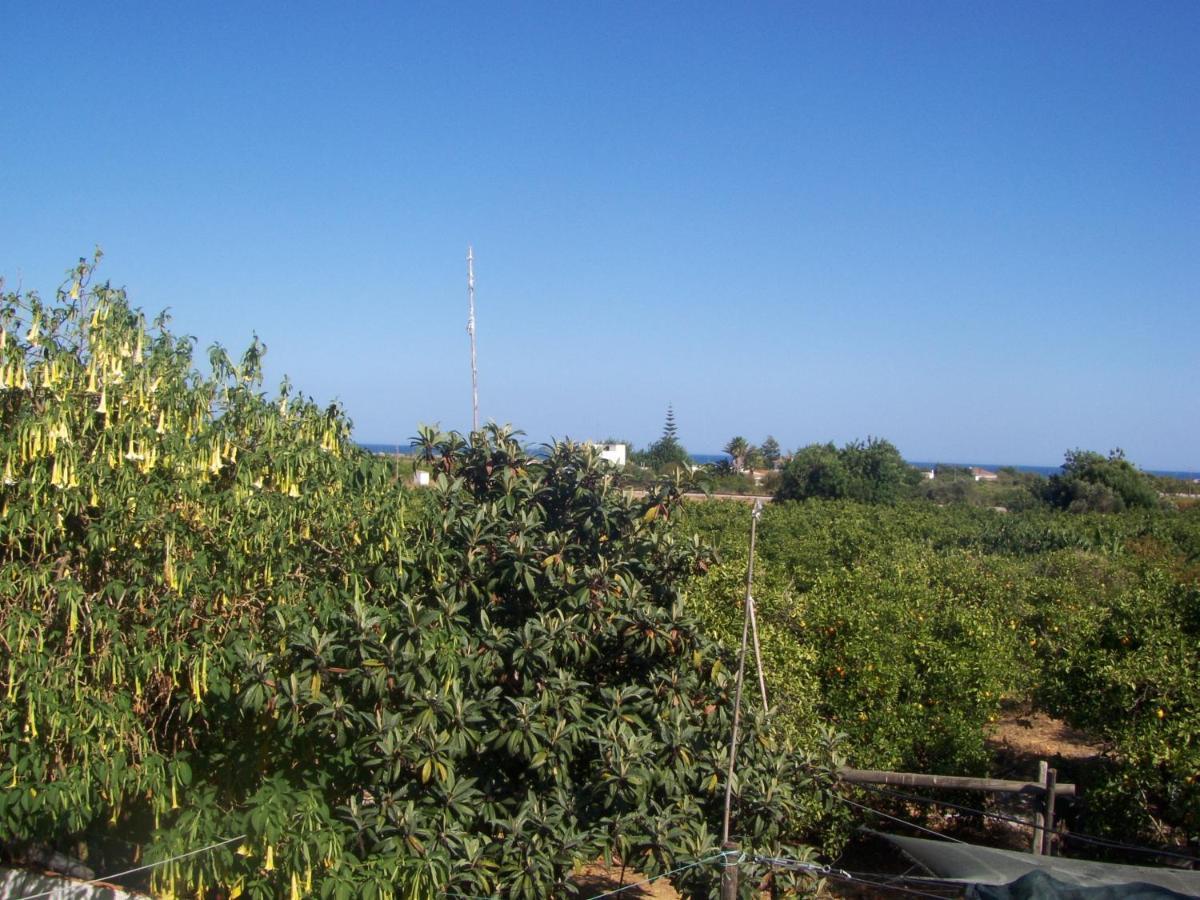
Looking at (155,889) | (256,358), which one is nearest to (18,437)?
(256,358)

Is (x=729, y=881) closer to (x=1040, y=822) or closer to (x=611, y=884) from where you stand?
(x=611, y=884)

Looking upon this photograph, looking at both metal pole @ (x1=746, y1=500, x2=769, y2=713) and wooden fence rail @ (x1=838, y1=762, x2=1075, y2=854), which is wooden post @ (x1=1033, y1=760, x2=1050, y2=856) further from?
metal pole @ (x1=746, y1=500, x2=769, y2=713)

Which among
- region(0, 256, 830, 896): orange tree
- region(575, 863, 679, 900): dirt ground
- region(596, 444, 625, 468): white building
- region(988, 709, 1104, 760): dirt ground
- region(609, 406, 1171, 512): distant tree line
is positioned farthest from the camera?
region(609, 406, 1171, 512): distant tree line

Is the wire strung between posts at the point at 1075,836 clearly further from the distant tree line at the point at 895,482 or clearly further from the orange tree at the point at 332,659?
the distant tree line at the point at 895,482

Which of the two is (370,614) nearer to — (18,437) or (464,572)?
(464,572)

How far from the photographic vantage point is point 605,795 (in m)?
5.48

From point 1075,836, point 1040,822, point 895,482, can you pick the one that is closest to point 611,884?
point 1040,822

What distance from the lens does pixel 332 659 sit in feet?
17.9

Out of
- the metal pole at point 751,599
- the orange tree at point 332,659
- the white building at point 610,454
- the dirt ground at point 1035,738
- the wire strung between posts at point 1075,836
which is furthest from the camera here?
the dirt ground at point 1035,738

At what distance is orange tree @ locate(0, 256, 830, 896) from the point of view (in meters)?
5.27

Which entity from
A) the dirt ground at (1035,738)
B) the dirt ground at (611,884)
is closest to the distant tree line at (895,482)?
the dirt ground at (1035,738)

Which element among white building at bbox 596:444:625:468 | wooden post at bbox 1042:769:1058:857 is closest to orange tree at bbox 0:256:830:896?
white building at bbox 596:444:625:468

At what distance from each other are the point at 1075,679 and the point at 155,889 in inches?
346

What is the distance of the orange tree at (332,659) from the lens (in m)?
5.27
